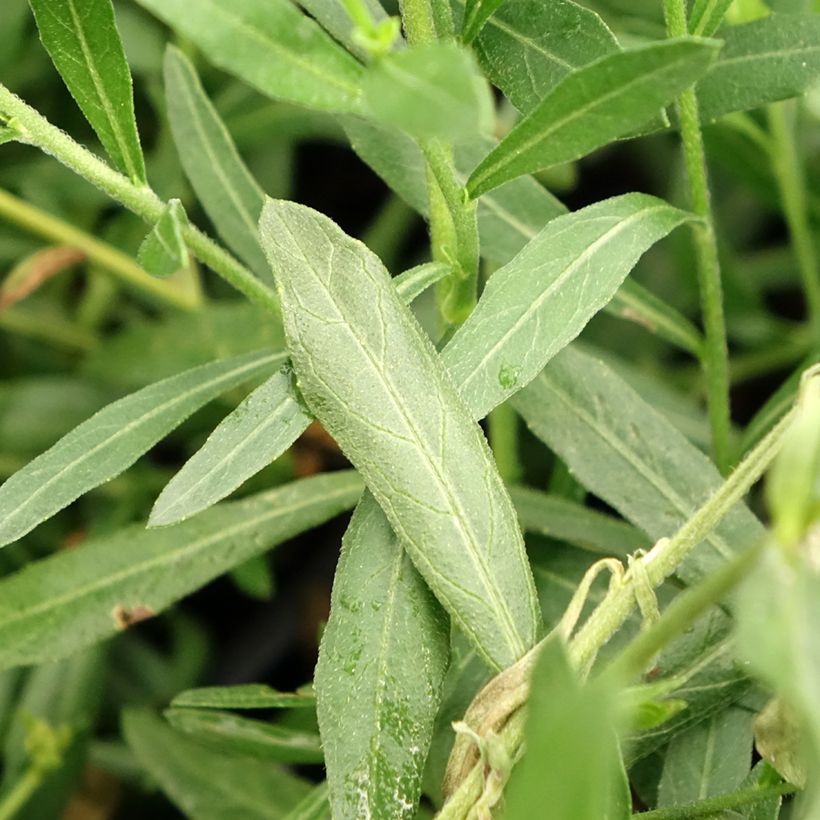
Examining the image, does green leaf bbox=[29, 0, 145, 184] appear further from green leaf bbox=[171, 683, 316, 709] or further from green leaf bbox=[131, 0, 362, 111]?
green leaf bbox=[171, 683, 316, 709]

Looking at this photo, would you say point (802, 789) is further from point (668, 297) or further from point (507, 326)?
point (668, 297)

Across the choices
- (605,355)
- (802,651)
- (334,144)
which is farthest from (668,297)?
(802,651)

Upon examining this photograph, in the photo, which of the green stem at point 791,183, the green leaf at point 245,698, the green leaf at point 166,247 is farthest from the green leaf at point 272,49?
the green stem at point 791,183

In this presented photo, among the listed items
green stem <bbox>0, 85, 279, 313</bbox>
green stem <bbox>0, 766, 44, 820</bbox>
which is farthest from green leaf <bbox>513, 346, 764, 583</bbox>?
green stem <bbox>0, 766, 44, 820</bbox>

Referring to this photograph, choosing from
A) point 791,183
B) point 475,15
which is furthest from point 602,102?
point 791,183

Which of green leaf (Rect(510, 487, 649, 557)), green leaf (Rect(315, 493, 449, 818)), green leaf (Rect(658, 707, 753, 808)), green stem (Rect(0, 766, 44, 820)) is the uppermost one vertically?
green leaf (Rect(315, 493, 449, 818))

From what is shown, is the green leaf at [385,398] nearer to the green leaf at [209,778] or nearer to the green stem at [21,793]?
the green leaf at [209,778]
